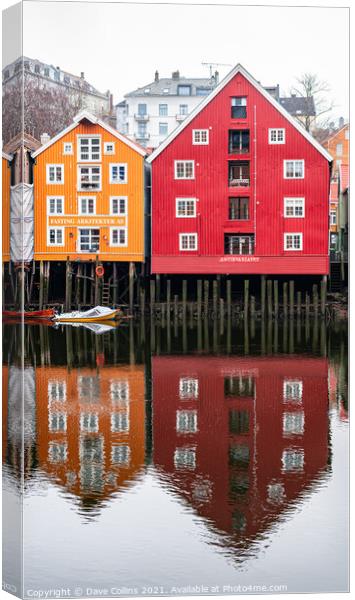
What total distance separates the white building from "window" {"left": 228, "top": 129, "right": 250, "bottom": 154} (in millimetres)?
1759

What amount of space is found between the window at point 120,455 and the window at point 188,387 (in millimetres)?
4533

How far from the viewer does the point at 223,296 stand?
84.9ft

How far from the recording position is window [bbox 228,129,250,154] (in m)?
28.5

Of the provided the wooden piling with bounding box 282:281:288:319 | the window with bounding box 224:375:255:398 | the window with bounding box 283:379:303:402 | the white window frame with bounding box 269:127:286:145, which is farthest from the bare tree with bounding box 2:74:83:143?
the white window frame with bounding box 269:127:286:145

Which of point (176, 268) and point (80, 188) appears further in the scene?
point (176, 268)

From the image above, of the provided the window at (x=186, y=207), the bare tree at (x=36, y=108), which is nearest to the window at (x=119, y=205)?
the window at (x=186, y=207)

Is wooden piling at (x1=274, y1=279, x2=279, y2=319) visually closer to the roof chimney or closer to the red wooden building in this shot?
the red wooden building

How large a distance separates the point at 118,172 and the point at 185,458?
12100 mm

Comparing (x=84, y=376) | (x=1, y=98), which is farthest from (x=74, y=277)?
(x=1, y=98)

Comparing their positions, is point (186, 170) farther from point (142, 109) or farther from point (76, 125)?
point (76, 125)

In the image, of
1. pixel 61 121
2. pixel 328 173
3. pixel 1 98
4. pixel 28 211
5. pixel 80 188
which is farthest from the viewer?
pixel 328 173

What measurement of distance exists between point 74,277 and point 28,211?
580 centimetres

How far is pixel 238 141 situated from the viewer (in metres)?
29.0
